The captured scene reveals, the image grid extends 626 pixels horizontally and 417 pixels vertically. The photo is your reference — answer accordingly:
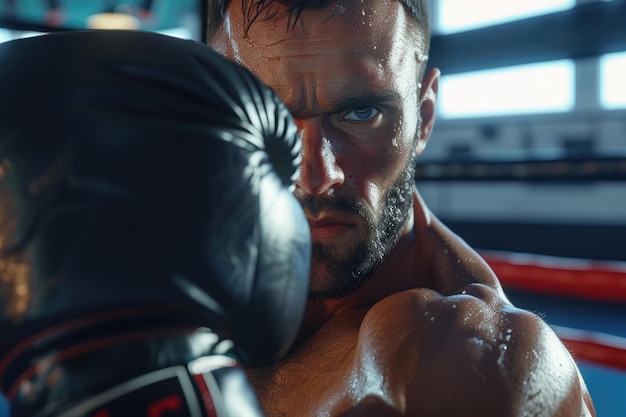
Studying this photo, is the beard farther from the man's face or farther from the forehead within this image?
the forehead

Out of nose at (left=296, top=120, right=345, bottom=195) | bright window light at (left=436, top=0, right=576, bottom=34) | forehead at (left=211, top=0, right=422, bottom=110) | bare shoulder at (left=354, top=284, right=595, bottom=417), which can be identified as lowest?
bright window light at (left=436, top=0, right=576, bottom=34)

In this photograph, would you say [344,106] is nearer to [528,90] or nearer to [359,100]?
[359,100]

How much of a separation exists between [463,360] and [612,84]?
191 inches

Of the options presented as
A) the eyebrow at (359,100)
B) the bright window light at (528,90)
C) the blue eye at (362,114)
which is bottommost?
the bright window light at (528,90)

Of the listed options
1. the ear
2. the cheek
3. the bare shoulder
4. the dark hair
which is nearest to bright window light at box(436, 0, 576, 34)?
the ear

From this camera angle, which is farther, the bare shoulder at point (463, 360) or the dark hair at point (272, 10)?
the dark hair at point (272, 10)

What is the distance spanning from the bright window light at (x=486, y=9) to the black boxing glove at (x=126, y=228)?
12.4 feet

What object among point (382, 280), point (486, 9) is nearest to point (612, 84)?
point (486, 9)

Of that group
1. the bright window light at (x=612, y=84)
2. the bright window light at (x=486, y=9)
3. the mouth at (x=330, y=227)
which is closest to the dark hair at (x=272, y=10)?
the mouth at (x=330, y=227)

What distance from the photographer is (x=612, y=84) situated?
16.1 feet

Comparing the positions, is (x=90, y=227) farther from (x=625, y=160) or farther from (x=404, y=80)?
(x=625, y=160)

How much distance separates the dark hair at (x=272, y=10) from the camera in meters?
0.85

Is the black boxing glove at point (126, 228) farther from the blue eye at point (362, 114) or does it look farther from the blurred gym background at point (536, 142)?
the blurred gym background at point (536, 142)

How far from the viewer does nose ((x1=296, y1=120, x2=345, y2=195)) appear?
0.83 metres
